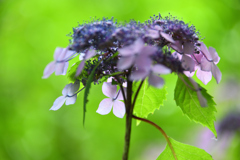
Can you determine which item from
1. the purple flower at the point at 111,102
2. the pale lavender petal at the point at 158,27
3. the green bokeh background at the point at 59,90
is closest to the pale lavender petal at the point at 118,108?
the purple flower at the point at 111,102

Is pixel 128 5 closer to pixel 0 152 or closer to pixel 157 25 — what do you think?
pixel 0 152

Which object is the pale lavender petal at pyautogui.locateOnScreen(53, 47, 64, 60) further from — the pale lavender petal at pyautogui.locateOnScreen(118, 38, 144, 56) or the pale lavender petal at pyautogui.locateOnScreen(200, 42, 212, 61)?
the pale lavender petal at pyautogui.locateOnScreen(200, 42, 212, 61)

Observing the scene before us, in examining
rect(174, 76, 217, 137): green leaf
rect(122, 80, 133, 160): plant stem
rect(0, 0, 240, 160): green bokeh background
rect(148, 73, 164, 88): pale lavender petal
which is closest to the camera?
rect(148, 73, 164, 88): pale lavender petal

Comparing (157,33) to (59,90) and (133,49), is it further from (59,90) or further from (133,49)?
(59,90)

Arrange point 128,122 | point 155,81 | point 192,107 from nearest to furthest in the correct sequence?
point 155,81 → point 128,122 → point 192,107

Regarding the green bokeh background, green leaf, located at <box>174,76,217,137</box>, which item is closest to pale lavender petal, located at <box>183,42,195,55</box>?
green leaf, located at <box>174,76,217,137</box>

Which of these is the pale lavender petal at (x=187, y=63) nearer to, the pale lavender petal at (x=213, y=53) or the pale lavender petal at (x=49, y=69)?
the pale lavender petal at (x=213, y=53)

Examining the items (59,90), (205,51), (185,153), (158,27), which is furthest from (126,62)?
(59,90)
